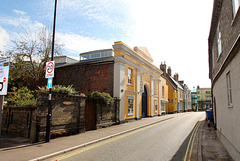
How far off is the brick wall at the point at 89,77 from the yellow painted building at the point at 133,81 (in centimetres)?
→ 84

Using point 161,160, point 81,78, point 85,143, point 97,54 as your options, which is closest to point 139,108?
point 81,78

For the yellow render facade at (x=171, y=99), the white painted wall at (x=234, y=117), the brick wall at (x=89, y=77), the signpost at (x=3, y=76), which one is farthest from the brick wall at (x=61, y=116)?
the yellow render facade at (x=171, y=99)

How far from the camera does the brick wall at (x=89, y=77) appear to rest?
1797cm

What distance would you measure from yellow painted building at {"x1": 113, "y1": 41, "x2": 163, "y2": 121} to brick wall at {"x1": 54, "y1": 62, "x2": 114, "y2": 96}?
2.77 feet

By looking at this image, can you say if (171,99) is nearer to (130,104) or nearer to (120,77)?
(130,104)

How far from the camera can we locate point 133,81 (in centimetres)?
2047

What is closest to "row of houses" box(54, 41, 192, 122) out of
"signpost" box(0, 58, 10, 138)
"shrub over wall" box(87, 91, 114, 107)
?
"shrub over wall" box(87, 91, 114, 107)

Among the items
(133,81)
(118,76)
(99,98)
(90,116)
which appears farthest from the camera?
(133,81)

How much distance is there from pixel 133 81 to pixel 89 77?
506 cm

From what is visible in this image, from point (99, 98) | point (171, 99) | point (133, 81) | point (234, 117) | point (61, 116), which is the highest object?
point (133, 81)

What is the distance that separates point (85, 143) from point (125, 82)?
10753 millimetres

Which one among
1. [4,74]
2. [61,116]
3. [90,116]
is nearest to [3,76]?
[4,74]

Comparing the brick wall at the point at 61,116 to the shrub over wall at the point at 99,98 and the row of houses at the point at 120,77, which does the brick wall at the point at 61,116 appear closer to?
the shrub over wall at the point at 99,98

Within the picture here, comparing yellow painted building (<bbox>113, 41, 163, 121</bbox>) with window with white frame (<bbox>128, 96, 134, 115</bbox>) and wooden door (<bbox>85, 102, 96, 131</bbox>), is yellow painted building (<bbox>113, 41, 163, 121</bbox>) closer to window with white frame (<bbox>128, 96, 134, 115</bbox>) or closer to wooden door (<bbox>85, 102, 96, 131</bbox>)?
window with white frame (<bbox>128, 96, 134, 115</bbox>)
